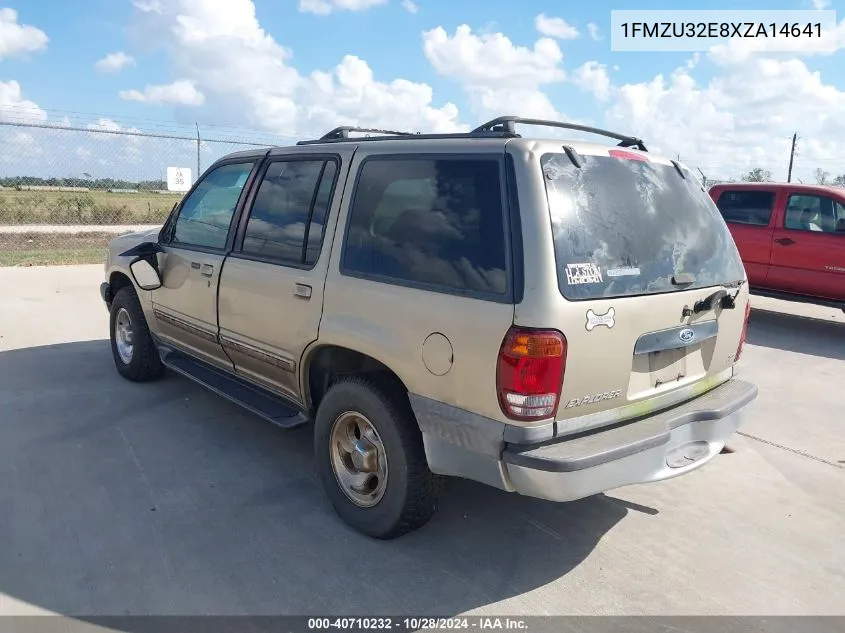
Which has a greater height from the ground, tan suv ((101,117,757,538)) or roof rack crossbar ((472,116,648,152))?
roof rack crossbar ((472,116,648,152))

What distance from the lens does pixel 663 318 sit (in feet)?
10.0

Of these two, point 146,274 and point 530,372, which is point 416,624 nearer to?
point 530,372

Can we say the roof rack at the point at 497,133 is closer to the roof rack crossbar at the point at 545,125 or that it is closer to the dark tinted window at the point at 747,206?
the roof rack crossbar at the point at 545,125

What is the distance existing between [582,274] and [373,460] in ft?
4.68

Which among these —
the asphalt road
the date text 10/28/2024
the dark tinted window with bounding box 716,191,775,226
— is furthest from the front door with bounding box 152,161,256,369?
the dark tinted window with bounding box 716,191,775,226

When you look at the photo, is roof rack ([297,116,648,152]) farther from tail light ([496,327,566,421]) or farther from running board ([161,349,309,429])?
running board ([161,349,309,429])

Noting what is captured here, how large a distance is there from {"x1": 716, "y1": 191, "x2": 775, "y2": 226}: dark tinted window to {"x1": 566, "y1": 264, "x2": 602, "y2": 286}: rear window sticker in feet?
25.1

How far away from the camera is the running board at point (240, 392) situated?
389 centimetres

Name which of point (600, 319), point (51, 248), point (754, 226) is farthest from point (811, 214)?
point (51, 248)

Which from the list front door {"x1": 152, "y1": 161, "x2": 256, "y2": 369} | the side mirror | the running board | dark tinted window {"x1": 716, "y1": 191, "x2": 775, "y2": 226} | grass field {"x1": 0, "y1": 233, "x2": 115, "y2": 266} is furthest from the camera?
grass field {"x1": 0, "y1": 233, "x2": 115, "y2": 266}

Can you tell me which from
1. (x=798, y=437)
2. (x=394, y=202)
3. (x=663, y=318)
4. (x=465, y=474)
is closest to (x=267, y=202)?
(x=394, y=202)

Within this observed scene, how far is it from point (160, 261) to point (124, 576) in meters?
2.71

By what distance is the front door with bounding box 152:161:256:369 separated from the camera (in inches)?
176

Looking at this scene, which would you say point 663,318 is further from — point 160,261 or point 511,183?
point 160,261
